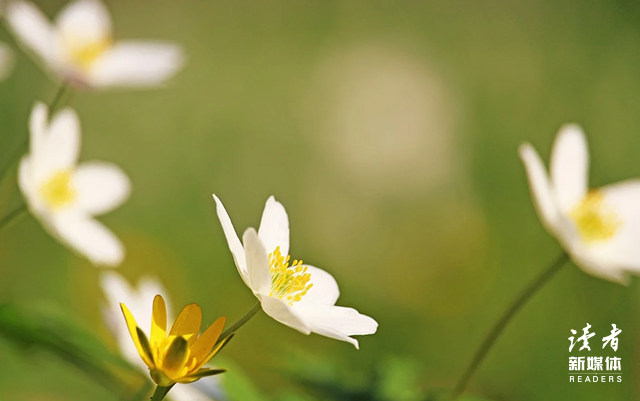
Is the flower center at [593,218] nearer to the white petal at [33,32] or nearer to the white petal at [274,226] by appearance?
the white petal at [274,226]

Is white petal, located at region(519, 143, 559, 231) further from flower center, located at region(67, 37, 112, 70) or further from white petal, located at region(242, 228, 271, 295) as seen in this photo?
flower center, located at region(67, 37, 112, 70)

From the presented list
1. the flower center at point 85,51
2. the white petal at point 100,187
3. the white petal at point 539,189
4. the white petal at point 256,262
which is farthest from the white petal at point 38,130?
the white petal at point 539,189

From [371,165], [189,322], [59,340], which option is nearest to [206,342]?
[189,322]

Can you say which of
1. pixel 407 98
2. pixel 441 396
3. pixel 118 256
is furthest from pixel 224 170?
pixel 441 396

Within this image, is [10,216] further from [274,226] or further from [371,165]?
[371,165]

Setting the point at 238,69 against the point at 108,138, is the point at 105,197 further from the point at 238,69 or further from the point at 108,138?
the point at 238,69
